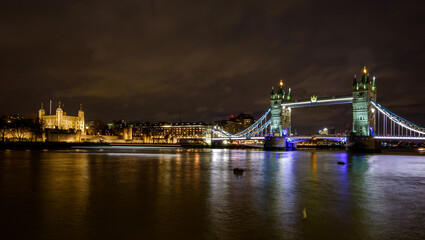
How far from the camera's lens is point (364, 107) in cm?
6084

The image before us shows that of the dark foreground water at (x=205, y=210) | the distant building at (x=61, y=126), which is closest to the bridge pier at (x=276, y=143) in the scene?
the distant building at (x=61, y=126)

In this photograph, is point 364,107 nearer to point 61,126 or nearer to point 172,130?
point 61,126

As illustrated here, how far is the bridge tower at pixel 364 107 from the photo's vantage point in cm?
5931

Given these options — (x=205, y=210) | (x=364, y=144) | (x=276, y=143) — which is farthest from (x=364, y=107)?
(x=205, y=210)

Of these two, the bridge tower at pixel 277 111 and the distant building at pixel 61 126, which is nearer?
the bridge tower at pixel 277 111

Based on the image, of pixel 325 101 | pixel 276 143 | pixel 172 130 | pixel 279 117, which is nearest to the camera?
pixel 325 101

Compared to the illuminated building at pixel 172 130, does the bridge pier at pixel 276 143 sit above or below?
below

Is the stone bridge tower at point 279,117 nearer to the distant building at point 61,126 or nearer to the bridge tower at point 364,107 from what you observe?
the bridge tower at point 364,107

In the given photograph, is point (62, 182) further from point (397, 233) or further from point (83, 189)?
point (397, 233)

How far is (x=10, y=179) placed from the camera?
1666cm

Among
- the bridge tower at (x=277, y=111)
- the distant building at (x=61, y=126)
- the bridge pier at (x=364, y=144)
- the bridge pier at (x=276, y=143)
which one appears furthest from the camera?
the distant building at (x=61, y=126)

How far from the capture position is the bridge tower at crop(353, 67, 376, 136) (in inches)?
2335

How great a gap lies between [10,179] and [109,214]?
10.2 meters

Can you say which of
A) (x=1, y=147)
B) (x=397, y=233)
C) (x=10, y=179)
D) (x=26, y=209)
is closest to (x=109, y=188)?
(x=26, y=209)
